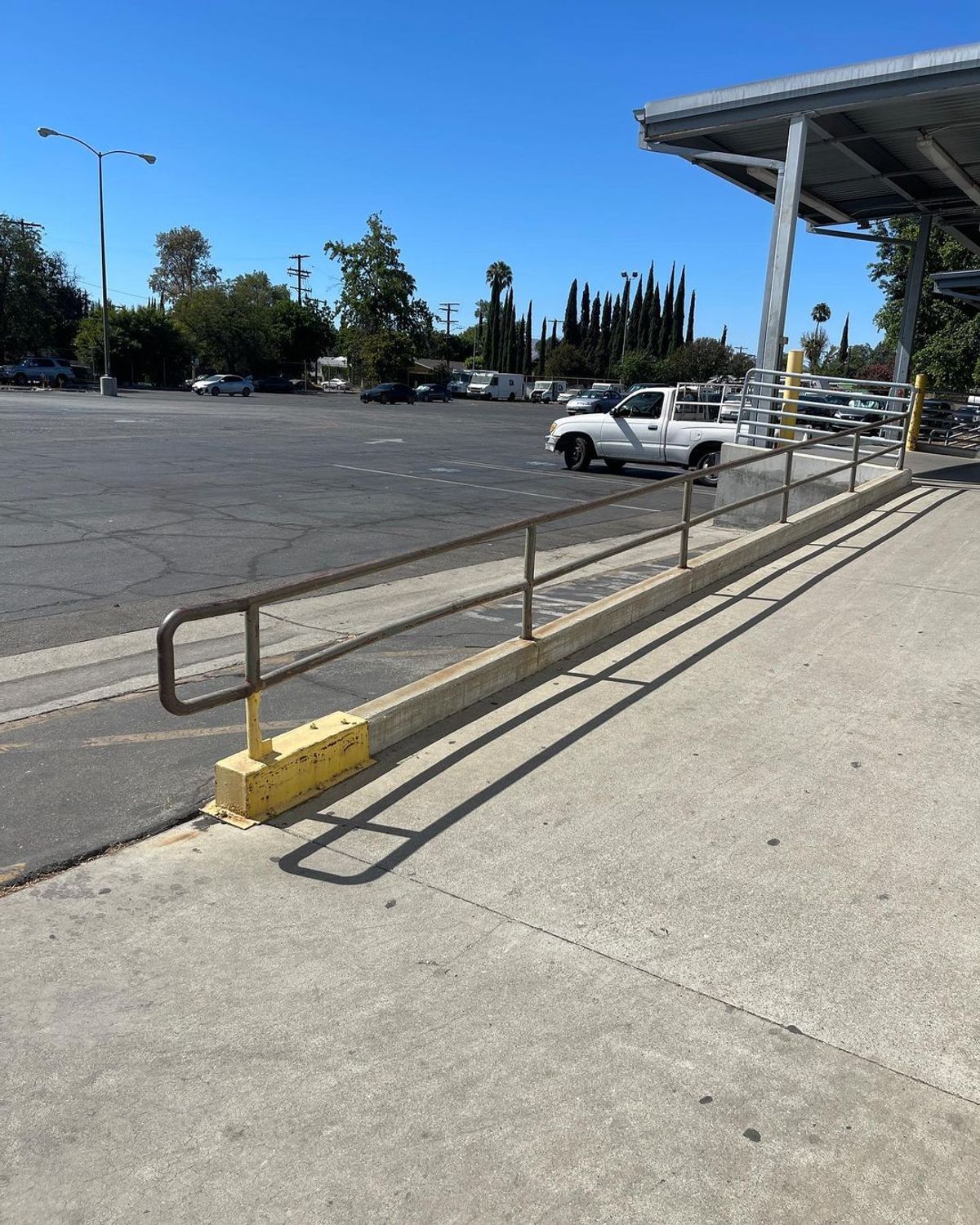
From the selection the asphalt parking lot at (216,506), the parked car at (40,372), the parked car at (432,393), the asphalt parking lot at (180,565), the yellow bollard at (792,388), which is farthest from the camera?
the parked car at (432,393)

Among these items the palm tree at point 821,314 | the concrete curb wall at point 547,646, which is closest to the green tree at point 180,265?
the palm tree at point 821,314

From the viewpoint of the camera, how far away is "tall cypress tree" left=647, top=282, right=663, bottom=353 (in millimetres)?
112812

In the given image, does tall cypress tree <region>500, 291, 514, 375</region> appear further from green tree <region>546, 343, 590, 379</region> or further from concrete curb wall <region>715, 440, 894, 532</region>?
concrete curb wall <region>715, 440, 894, 532</region>

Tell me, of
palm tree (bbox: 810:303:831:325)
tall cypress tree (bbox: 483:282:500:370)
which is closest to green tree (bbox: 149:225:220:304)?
tall cypress tree (bbox: 483:282:500:370)

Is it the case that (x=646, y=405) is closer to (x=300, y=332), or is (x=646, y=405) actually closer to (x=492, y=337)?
(x=300, y=332)

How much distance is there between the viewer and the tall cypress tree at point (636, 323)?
112625mm

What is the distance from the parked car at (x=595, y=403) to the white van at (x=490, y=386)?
29.1 m

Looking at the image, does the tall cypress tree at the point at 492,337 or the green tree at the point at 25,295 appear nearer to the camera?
the green tree at the point at 25,295

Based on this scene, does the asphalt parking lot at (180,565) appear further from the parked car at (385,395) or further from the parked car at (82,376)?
the parked car at (82,376)

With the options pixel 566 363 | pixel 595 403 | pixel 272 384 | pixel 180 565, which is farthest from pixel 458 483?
pixel 566 363

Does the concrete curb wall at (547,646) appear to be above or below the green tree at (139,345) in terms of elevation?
below

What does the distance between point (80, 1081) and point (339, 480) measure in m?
15.6

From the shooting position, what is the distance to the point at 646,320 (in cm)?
11419

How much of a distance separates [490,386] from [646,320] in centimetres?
3934
